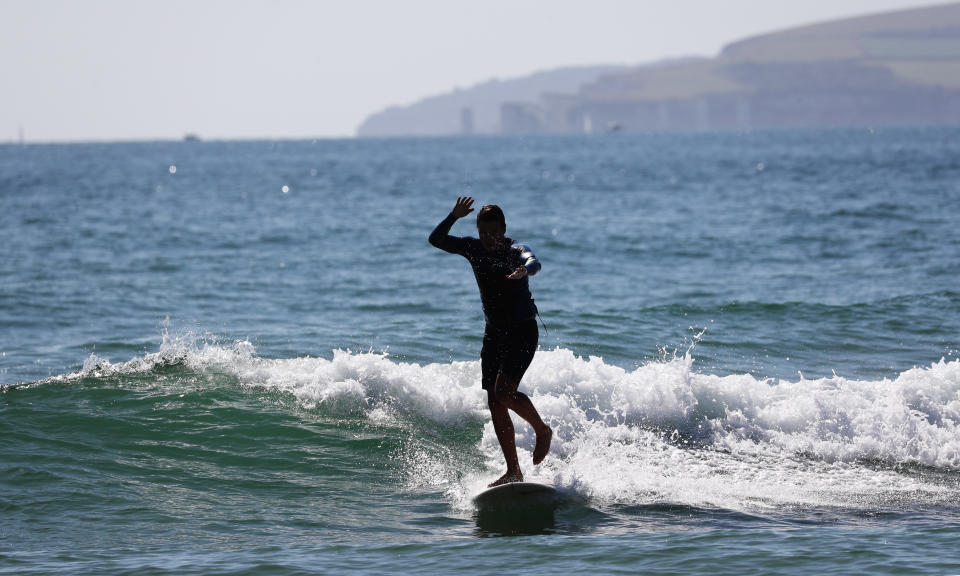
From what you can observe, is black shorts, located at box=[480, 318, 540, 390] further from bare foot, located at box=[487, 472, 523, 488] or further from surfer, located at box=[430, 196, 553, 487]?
bare foot, located at box=[487, 472, 523, 488]

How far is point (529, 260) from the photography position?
6.98 metres

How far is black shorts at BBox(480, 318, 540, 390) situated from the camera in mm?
7309

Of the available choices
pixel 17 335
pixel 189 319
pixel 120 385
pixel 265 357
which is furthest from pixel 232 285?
pixel 120 385

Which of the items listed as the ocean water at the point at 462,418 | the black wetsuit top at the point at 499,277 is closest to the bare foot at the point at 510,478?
the ocean water at the point at 462,418

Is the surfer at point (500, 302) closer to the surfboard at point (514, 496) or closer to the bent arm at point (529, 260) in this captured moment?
the bent arm at point (529, 260)

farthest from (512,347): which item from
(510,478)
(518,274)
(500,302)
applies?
(510,478)

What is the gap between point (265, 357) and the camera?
12953 millimetres

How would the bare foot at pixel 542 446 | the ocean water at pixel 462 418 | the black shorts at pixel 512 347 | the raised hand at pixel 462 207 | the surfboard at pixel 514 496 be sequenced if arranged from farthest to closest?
1. the bare foot at pixel 542 446
2. the surfboard at pixel 514 496
3. the black shorts at pixel 512 347
4. the raised hand at pixel 462 207
5. the ocean water at pixel 462 418

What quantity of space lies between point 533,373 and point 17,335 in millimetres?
8854

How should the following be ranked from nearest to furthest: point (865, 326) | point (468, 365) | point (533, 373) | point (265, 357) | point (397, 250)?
point (533, 373)
point (468, 365)
point (265, 357)
point (865, 326)
point (397, 250)

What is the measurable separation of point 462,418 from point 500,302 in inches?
123

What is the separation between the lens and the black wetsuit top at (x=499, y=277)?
721 cm

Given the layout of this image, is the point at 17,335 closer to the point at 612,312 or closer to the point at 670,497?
the point at 612,312

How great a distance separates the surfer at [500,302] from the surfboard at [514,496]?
0.50m
